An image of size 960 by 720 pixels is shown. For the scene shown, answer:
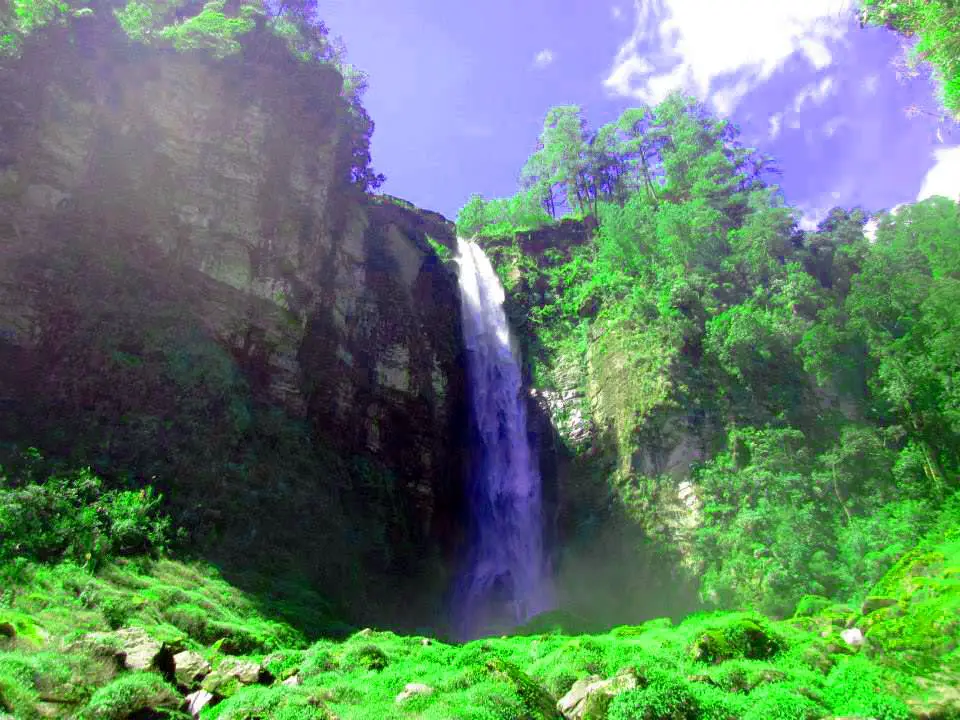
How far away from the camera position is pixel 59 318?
19031mm

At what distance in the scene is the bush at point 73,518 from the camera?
494 inches

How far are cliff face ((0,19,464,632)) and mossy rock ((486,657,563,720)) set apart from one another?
10.5 meters

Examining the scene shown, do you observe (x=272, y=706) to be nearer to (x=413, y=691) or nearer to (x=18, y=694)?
(x=413, y=691)

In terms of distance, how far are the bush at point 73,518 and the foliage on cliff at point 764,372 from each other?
16.5 meters

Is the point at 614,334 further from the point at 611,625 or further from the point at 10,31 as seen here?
the point at 10,31

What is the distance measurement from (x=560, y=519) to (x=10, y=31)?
2948 cm

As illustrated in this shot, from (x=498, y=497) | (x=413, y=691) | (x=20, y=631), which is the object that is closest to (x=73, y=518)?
(x=20, y=631)

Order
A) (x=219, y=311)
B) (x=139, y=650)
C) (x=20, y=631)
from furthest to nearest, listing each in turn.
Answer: (x=219, y=311) → (x=20, y=631) → (x=139, y=650)

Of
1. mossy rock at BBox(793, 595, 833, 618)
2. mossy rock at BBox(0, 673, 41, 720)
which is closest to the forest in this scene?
mossy rock at BBox(0, 673, 41, 720)

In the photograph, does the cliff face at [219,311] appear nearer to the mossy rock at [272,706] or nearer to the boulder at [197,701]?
the boulder at [197,701]

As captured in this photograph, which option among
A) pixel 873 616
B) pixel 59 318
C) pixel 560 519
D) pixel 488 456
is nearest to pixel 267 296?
pixel 59 318

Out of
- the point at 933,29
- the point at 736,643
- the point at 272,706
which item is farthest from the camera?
the point at 933,29

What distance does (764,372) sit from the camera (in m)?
24.5

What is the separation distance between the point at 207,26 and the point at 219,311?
14479 mm
